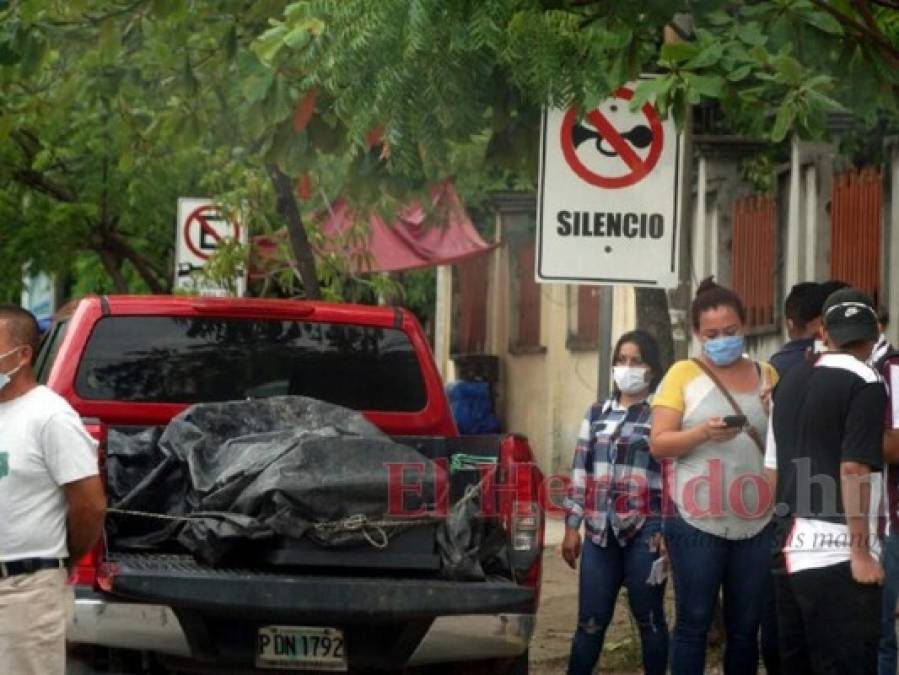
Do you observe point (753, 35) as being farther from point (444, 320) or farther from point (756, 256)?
point (444, 320)

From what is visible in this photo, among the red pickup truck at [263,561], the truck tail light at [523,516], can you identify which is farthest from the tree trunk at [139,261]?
the truck tail light at [523,516]

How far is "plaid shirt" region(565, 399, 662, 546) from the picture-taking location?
977 cm

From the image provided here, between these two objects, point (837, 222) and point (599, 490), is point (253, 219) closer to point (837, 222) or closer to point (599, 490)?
point (837, 222)

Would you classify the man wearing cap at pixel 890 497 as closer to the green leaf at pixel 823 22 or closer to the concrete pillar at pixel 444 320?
the green leaf at pixel 823 22

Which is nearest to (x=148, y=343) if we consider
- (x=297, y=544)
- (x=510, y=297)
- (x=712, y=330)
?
(x=297, y=544)

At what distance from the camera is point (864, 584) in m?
7.88

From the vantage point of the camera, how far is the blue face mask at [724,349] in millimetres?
9445

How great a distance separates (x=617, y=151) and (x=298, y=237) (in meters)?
5.86

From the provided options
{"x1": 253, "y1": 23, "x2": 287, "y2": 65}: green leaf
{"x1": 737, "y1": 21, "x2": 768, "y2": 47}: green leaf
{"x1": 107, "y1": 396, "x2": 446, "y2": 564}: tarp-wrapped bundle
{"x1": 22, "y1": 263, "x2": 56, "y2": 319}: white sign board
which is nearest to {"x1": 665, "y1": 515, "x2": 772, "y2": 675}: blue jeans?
{"x1": 107, "y1": 396, "x2": 446, "y2": 564}: tarp-wrapped bundle

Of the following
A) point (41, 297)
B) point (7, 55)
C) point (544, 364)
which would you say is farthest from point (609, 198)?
point (41, 297)

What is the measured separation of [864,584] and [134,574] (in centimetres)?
268

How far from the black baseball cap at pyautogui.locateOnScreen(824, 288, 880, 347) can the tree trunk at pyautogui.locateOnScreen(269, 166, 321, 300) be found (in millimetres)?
8163

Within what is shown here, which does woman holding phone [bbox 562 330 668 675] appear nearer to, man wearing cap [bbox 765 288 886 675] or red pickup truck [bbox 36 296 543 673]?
red pickup truck [bbox 36 296 543 673]

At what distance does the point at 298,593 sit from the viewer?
858 cm
